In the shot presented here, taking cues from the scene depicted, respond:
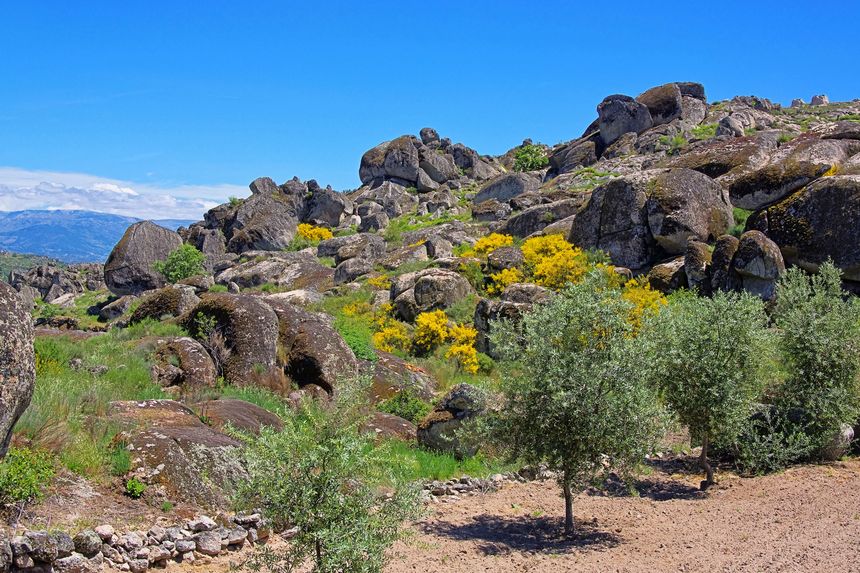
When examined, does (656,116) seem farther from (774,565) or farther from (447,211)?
(774,565)

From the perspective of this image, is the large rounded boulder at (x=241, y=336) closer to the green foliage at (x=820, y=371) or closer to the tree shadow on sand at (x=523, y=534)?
the tree shadow on sand at (x=523, y=534)

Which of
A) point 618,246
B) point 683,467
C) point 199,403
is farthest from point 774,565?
point 618,246

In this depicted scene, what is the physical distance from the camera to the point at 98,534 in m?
7.56

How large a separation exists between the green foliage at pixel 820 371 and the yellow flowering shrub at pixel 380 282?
60.0 ft

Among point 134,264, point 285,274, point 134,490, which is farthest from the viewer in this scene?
point 134,264

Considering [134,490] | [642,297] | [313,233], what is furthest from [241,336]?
[313,233]

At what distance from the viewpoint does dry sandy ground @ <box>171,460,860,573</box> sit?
9.03 m

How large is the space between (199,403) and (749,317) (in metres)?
10.1

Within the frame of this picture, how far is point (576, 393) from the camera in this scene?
9898mm

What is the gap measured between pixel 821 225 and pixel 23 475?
2267 centimetres

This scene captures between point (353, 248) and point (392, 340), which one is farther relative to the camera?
point (353, 248)

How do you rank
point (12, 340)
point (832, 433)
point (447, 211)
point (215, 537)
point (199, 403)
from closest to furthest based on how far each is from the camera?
point (12, 340), point (215, 537), point (199, 403), point (832, 433), point (447, 211)

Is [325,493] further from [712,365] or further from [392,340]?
[392,340]

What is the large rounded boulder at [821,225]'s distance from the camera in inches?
850
